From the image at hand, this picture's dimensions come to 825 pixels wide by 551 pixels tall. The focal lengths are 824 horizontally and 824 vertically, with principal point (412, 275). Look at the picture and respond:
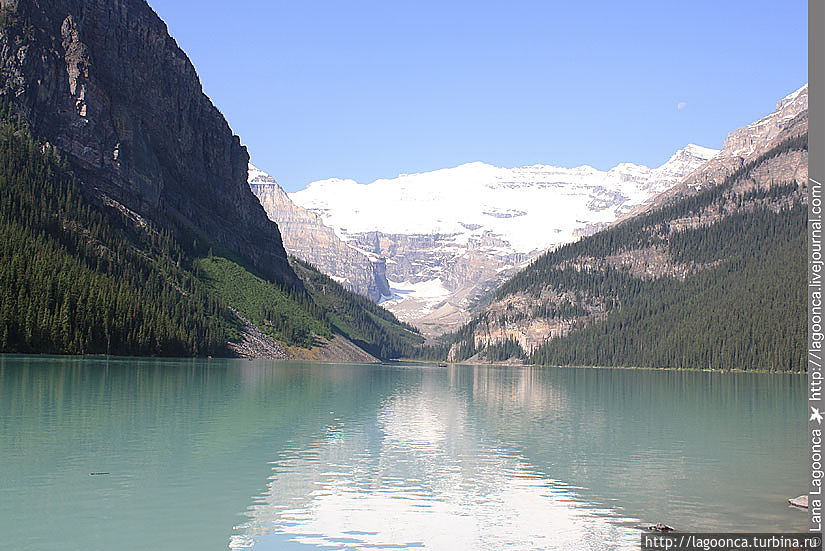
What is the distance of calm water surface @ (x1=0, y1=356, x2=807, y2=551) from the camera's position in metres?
28.5

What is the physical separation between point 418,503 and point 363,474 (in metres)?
6.57

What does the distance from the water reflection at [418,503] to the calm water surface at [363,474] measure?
0.11 meters

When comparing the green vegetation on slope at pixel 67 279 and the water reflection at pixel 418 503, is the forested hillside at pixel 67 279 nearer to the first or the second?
the green vegetation on slope at pixel 67 279

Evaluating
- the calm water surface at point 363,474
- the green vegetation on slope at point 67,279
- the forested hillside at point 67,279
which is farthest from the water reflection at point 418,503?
the forested hillside at point 67,279

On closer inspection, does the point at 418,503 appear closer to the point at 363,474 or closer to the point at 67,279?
the point at 363,474

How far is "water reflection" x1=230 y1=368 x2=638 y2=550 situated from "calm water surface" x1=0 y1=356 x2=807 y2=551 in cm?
11

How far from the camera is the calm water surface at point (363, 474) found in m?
28.5

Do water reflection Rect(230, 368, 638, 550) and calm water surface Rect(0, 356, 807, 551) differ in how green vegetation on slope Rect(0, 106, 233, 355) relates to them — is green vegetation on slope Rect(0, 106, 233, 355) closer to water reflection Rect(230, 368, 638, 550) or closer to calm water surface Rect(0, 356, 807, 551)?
calm water surface Rect(0, 356, 807, 551)

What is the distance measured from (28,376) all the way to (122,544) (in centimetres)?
6663

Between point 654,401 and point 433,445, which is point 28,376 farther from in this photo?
point 654,401

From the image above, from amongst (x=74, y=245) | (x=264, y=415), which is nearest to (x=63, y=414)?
(x=264, y=415)

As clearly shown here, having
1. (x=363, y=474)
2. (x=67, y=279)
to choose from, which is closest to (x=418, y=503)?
(x=363, y=474)

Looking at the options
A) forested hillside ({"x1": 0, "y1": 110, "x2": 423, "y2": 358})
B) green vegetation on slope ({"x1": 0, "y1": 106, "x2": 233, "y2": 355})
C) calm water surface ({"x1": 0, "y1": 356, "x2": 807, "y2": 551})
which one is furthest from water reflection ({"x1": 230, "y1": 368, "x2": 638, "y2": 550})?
forested hillside ({"x1": 0, "y1": 110, "x2": 423, "y2": 358})

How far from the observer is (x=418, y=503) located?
110ft
